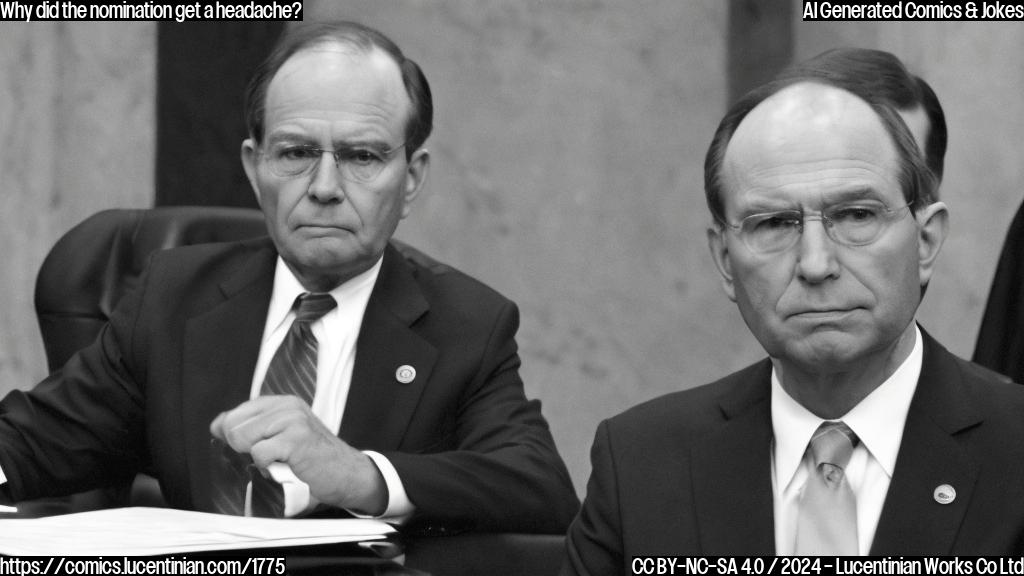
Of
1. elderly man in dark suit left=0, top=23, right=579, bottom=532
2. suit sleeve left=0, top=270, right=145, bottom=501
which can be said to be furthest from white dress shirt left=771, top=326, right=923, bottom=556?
suit sleeve left=0, top=270, right=145, bottom=501

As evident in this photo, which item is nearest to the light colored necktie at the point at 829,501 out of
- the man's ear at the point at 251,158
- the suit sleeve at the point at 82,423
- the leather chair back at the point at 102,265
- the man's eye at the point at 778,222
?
the man's eye at the point at 778,222

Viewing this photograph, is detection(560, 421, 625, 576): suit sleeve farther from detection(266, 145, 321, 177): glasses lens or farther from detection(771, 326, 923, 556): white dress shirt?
detection(266, 145, 321, 177): glasses lens

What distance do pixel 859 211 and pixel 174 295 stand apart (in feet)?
4.72

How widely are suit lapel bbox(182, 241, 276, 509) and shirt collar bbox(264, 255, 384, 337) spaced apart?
0.02m

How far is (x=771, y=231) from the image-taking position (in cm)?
225

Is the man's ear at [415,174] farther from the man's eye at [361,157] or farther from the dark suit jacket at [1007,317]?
the dark suit jacket at [1007,317]

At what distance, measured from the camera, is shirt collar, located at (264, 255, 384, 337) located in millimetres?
3102

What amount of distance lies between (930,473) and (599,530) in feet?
1.42

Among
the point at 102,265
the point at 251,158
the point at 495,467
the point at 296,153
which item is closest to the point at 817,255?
the point at 495,467

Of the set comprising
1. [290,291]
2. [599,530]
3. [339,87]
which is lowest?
[599,530]

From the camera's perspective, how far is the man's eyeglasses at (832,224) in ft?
7.22

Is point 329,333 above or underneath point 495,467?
above

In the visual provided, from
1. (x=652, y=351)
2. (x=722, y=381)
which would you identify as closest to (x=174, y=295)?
(x=722, y=381)

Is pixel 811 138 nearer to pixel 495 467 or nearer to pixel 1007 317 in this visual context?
pixel 495 467
